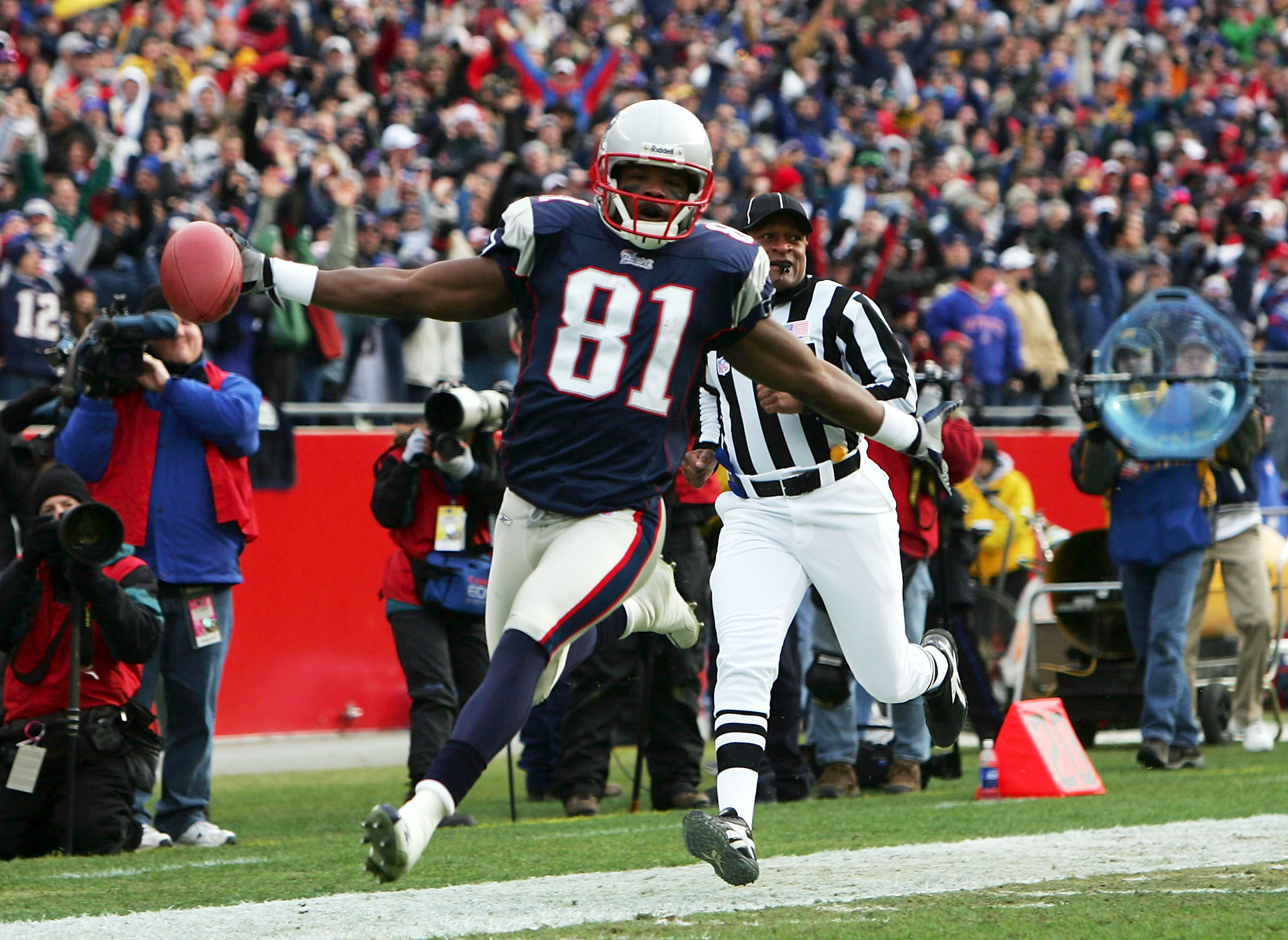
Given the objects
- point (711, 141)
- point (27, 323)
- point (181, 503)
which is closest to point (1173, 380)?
point (181, 503)

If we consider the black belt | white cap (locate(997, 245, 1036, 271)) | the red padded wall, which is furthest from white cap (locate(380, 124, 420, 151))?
the black belt

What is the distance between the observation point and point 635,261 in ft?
13.4

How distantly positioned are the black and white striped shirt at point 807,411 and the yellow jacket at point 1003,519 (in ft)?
17.3

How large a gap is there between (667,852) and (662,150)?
218 cm

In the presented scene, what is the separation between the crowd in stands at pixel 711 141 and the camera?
1106 centimetres

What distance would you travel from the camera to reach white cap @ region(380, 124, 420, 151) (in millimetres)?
12914

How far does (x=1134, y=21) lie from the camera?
22312 mm

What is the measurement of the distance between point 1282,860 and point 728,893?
1.54 m

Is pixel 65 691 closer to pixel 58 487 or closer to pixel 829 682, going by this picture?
pixel 58 487

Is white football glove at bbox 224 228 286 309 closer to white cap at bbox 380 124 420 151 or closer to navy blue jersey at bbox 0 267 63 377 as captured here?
navy blue jersey at bbox 0 267 63 377

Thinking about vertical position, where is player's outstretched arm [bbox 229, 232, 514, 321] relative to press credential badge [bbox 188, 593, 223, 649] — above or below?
above

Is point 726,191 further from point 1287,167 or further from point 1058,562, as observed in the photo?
point 1287,167

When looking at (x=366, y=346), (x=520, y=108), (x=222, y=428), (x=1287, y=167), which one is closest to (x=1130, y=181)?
(x=1287, y=167)

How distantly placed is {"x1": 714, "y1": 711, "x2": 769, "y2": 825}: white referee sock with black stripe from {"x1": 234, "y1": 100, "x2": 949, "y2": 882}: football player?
60cm
